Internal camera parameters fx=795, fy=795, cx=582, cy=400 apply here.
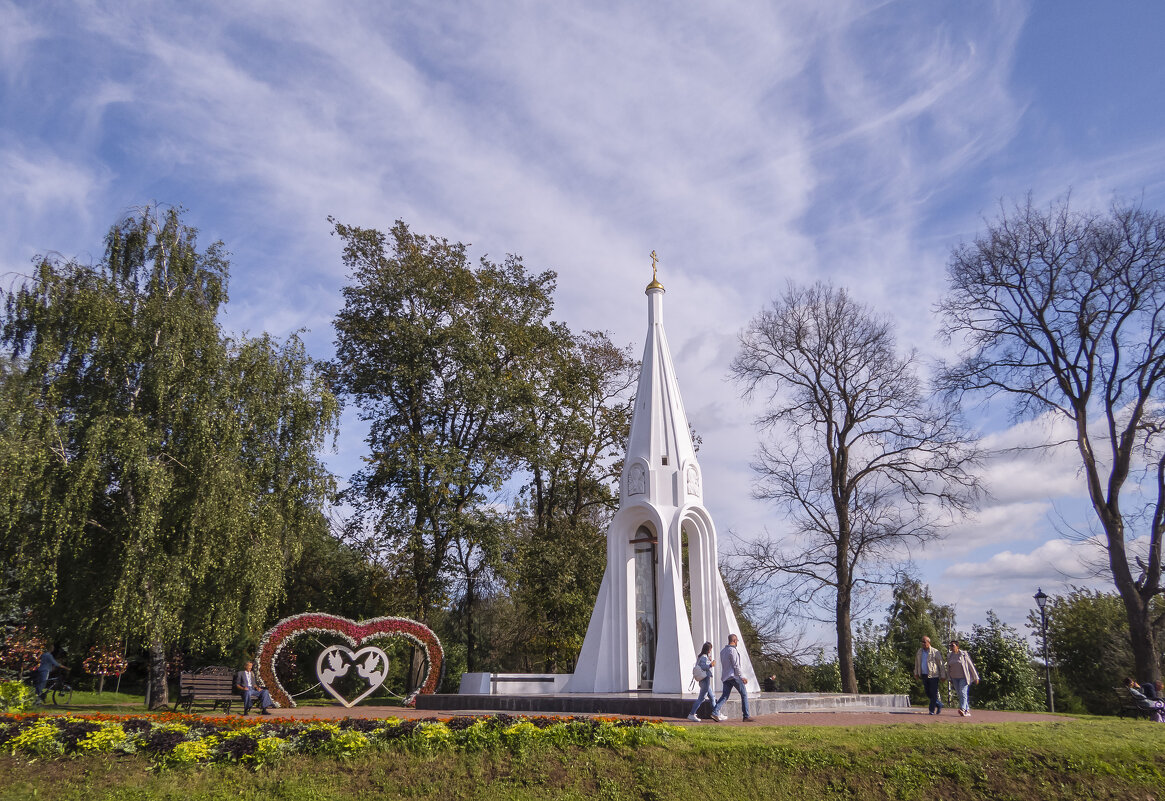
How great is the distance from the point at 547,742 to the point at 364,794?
2064 mm

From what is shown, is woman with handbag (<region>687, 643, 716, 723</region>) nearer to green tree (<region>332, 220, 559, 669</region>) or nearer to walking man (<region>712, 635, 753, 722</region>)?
walking man (<region>712, 635, 753, 722</region>)

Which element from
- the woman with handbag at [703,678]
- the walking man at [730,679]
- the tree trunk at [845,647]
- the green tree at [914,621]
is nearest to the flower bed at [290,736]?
the woman with handbag at [703,678]

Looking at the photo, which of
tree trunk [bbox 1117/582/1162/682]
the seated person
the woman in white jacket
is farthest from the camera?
tree trunk [bbox 1117/582/1162/682]

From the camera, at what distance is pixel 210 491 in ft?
51.4

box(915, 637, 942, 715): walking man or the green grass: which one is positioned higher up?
box(915, 637, 942, 715): walking man

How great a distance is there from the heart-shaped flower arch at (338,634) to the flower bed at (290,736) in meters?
6.34

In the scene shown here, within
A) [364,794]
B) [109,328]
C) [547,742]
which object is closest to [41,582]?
[109,328]

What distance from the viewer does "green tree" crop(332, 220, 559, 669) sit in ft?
74.6

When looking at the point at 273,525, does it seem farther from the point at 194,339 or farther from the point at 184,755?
the point at 184,755

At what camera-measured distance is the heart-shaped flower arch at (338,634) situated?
628 inches

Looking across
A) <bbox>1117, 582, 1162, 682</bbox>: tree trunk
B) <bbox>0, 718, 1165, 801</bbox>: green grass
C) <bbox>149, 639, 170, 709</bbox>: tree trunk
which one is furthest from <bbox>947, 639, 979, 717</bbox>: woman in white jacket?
<bbox>149, 639, 170, 709</bbox>: tree trunk

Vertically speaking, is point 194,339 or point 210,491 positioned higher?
point 194,339

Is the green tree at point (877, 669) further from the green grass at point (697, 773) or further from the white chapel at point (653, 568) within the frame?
the green grass at point (697, 773)

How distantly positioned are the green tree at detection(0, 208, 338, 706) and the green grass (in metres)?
7.21
